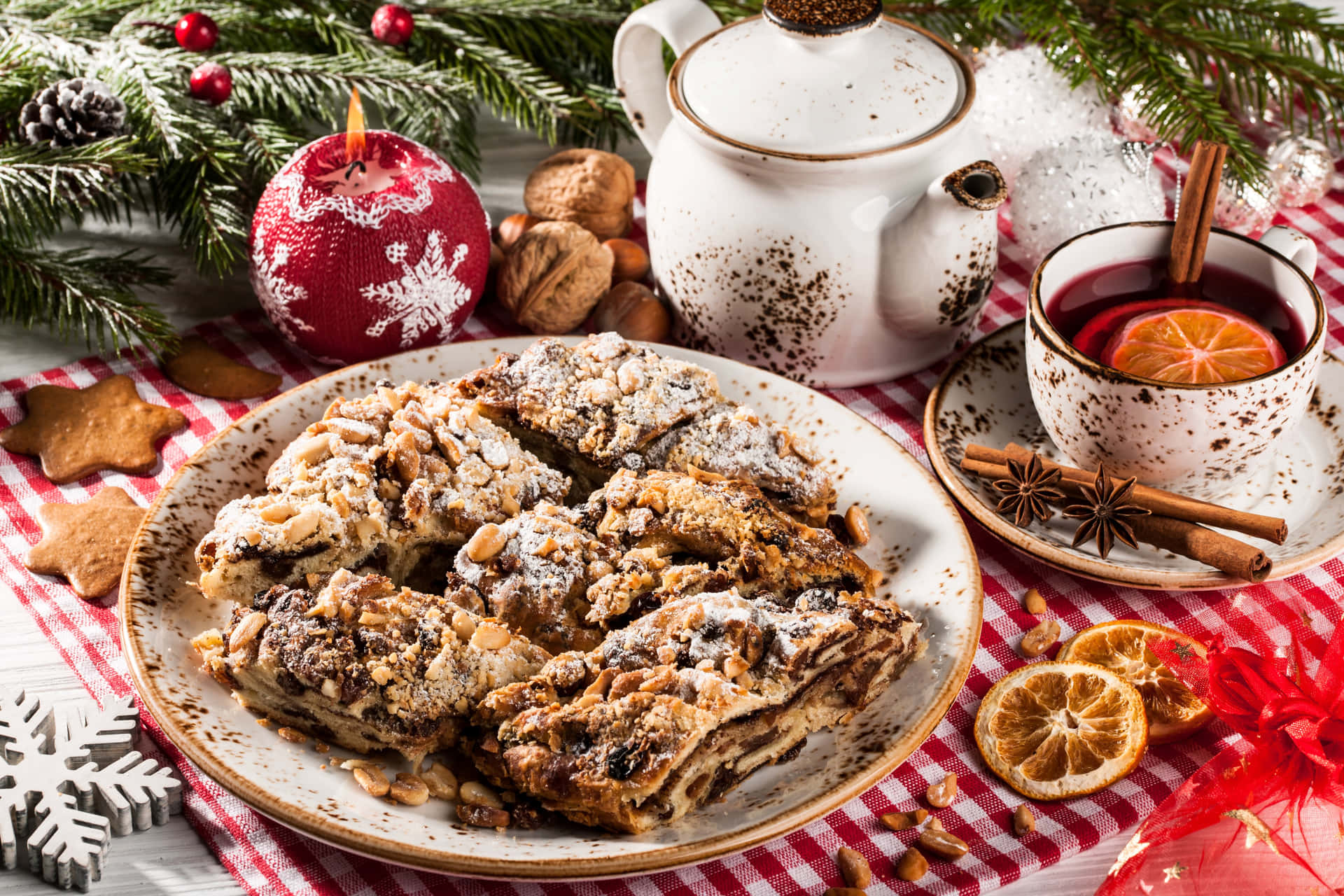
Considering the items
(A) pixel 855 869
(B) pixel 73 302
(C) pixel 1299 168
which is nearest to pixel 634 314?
(B) pixel 73 302

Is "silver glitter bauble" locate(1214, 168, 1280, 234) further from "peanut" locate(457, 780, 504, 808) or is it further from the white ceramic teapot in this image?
"peanut" locate(457, 780, 504, 808)

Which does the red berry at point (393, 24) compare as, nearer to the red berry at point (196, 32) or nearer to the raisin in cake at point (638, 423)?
the red berry at point (196, 32)

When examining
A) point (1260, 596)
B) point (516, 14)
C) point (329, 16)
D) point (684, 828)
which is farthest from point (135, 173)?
point (1260, 596)

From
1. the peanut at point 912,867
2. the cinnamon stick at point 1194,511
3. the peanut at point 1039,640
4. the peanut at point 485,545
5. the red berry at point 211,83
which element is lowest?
the peanut at point 912,867

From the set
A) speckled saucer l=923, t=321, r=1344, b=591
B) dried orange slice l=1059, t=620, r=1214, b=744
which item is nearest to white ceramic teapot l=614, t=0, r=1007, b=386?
speckled saucer l=923, t=321, r=1344, b=591

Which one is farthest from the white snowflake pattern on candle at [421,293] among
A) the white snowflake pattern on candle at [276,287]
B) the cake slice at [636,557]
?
the cake slice at [636,557]

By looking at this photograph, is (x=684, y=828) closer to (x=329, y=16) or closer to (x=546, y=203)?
(x=546, y=203)
